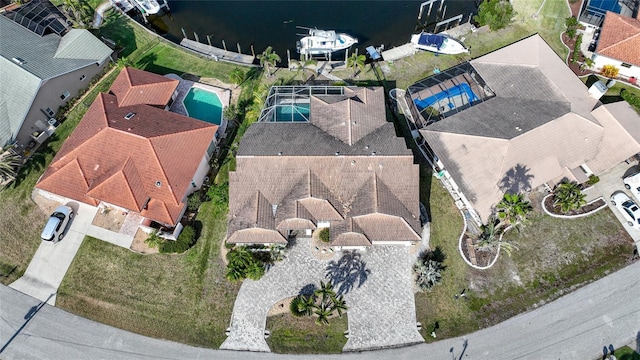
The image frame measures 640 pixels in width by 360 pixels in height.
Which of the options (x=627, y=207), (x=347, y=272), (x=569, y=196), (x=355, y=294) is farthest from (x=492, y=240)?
(x=627, y=207)

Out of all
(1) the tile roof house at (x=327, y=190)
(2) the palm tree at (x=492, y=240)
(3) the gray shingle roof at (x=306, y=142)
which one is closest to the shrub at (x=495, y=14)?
(3) the gray shingle roof at (x=306, y=142)

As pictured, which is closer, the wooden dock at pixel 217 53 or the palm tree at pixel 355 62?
the palm tree at pixel 355 62

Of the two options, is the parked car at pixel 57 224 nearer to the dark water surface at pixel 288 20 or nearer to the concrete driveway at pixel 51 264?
the concrete driveway at pixel 51 264

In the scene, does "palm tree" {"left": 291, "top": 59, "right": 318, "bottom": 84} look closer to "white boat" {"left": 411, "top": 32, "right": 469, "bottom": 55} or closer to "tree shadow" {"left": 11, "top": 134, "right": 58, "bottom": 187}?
"white boat" {"left": 411, "top": 32, "right": 469, "bottom": 55}

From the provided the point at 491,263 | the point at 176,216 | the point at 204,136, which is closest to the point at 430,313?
the point at 491,263

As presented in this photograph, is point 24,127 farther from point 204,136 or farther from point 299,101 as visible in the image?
point 299,101

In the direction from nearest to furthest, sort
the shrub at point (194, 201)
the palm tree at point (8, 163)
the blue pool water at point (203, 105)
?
the shrub at point (194, 201) → the palm tree at point (8, 163) → the blue pool water at point (203, 105)
